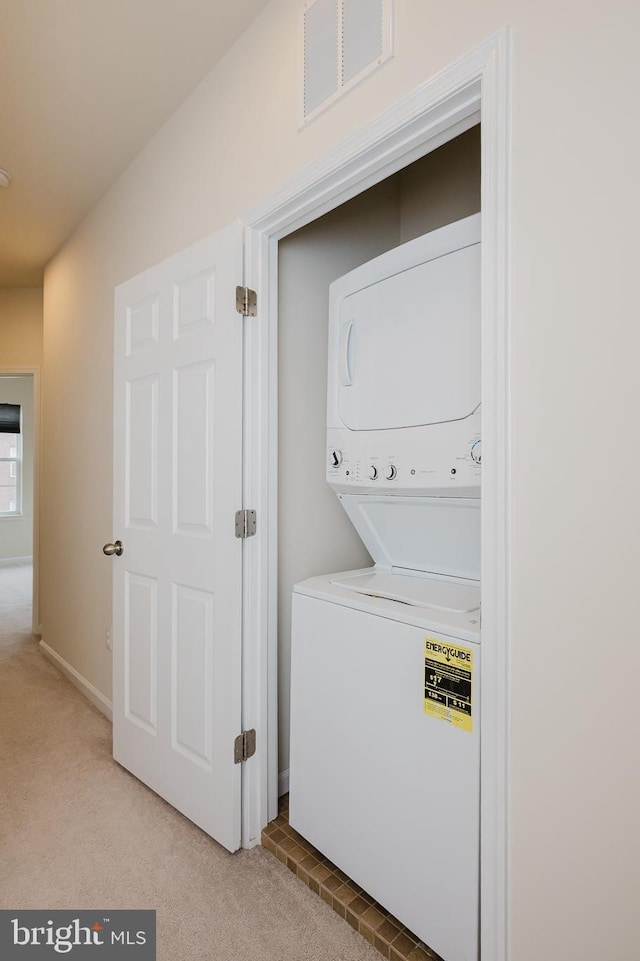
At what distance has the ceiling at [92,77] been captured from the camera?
1.78 metres

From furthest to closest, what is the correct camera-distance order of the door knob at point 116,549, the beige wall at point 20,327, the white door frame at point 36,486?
the beige wall at point 20,327 < the white door frame at point 36,486 < the door knob at point 116,549

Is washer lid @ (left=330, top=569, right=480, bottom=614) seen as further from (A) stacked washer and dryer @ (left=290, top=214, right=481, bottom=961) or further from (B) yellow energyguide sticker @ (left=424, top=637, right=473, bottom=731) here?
(B) yellow energyguide sticker @ (left=424, top=637, right=473, bottom=731)

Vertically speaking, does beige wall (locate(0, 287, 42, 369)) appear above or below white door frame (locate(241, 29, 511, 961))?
above

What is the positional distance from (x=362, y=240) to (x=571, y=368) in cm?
154

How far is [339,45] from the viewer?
150 centimetres

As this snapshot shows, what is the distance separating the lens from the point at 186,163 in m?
2.21

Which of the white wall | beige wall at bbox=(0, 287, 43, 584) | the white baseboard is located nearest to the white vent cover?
the white baseboard

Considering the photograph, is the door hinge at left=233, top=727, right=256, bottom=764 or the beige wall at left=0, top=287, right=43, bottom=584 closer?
the door hinge at left=233, top=727, right=256, bottom=764

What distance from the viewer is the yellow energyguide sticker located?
1245 millimetres

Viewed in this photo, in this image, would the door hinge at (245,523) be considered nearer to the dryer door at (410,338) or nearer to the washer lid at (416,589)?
the washer lid at (416,589)

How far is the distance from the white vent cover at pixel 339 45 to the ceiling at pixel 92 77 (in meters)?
0.35

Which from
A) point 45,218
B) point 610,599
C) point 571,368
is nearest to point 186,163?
point 45,218

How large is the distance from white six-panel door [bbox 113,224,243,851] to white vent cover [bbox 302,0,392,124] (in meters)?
0.47

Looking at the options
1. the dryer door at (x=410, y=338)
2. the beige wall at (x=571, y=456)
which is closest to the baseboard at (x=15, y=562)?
the dryer door at (x=410, y=338)
